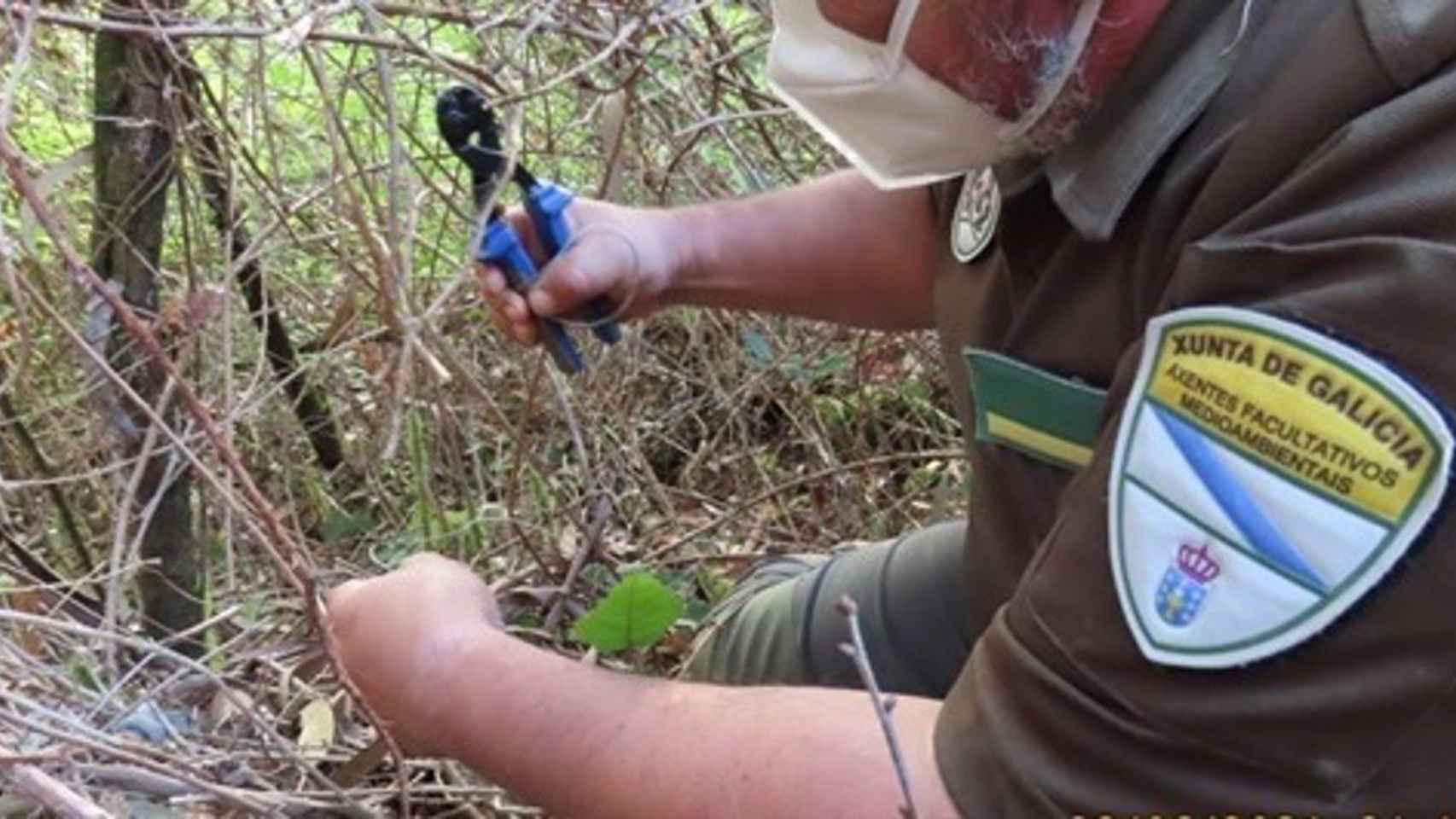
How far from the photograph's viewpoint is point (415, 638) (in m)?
1.23

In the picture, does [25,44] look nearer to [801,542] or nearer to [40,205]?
[40,205]

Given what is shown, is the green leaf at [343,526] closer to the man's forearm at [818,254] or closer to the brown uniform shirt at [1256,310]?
the man's forearm at [818,254]

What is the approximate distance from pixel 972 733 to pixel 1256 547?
0.66 ft

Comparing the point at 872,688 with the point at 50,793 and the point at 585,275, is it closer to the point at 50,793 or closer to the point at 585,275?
the point at 50,793

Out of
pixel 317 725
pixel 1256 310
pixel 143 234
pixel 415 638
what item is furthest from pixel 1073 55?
pixel 143 234

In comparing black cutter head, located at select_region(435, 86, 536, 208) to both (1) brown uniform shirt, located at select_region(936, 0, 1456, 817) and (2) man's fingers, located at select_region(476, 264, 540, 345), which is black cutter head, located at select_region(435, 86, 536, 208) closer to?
(2) man's fingers, located at select_region(476, 264, 540, 345)

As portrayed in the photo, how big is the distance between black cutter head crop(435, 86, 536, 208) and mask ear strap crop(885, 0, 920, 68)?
0.39 metres

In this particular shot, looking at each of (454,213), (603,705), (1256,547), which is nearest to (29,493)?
(454,213)

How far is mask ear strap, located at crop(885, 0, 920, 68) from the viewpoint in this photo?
116cm

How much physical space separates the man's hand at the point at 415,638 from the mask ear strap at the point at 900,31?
45cm

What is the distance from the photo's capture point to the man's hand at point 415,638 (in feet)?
4.00

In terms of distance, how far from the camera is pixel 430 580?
128cm

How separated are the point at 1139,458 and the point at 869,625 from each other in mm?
745

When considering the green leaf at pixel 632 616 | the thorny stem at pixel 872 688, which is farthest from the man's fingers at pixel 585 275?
the thorny stem at pixel 872 688
